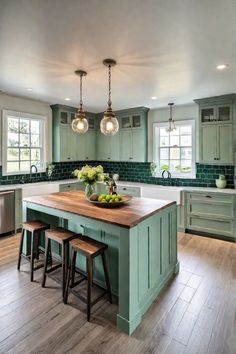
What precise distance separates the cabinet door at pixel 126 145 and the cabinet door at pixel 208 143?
176cm

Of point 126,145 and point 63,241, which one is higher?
point 126,145

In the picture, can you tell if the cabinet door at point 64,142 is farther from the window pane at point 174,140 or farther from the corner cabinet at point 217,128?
the corner cabinet at point 217,128

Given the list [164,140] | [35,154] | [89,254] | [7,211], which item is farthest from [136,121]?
[89,254]

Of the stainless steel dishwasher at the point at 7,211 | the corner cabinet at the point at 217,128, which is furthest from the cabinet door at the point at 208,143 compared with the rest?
the stainless steel dishwasher at the point at 7,211

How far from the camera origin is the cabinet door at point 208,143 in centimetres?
443

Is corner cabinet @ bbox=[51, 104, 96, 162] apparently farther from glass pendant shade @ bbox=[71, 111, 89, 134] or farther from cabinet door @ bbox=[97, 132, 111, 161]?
glass pendant shade @ bbox=[71, 111, 89, 134]

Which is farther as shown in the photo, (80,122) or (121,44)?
(80,122)

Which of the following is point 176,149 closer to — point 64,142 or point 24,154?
point 64,142

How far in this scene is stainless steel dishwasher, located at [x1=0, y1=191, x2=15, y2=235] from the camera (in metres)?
4.12

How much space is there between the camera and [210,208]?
4254mm

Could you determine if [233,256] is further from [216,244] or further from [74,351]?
[74,351]

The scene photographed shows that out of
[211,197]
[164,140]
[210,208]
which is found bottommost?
[210,208]

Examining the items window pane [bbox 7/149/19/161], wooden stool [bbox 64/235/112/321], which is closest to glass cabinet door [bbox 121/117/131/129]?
window pane [bbox 7/149/19/161]

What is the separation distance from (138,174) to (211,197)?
6.77ft
